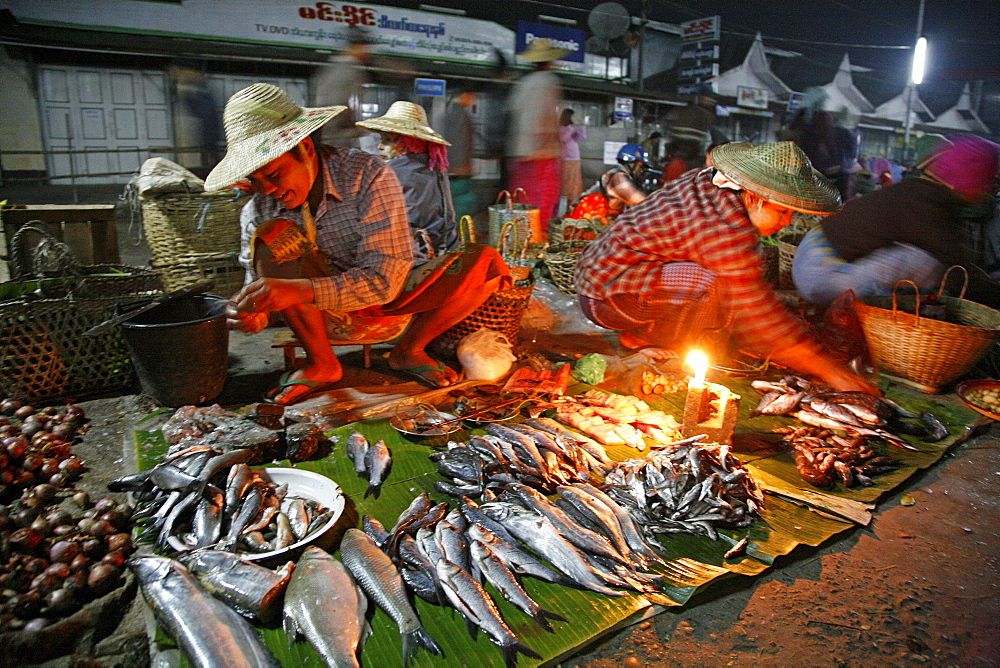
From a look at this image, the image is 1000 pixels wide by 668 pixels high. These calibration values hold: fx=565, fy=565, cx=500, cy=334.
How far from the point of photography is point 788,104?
66.6 feet

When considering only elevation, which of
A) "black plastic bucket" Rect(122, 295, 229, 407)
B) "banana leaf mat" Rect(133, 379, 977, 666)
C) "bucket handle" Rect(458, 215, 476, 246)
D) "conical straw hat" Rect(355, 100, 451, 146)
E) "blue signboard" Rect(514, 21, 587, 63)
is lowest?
"banana leaf mat" Rect(133, 379, 977, 666)

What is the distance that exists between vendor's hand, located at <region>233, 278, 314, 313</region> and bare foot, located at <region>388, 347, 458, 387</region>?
981mm

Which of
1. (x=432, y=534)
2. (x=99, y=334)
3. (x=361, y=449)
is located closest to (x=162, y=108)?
(x=99, y=334)

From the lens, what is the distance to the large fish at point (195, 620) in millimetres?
1682

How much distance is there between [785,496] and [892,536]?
0.45 metres

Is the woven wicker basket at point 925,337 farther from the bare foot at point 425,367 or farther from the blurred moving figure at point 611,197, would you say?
the blurred moving figure at point 611,197

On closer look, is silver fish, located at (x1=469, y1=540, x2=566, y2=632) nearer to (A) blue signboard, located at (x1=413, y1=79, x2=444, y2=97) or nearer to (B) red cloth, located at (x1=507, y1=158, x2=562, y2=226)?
(B) red cloth, located at (x1=507, y1=158, x2=562, y2=226)

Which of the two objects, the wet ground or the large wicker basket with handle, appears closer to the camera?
the wet ground

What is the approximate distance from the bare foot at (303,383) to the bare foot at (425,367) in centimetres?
45

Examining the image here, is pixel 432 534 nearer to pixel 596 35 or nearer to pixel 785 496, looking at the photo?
pixel 785 496

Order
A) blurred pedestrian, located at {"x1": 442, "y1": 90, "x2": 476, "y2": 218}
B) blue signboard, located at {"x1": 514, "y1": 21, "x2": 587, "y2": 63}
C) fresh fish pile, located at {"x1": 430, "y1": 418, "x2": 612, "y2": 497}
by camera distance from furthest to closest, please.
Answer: blue signboard, located at {"x1": 514, "y1": 21, "x2": 587, "y2": 63}, blurred pedestrian, located at {"x1": 442, "y1": 90, "x2": 476, "y2": 218}, fresh fish pile, located at {"x1": 430, "y1": 418, "x2": 612, "y2": 497}

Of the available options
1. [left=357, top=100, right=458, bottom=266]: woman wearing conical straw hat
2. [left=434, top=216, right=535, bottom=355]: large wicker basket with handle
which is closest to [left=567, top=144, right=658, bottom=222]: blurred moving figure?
[left=357, top=100, right=458, bottom=266]: woman wearing conical straw hat

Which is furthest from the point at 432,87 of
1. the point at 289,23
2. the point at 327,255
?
the point at 327,255

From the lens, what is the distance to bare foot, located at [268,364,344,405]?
3619mm
